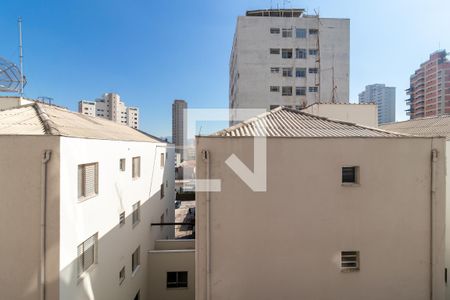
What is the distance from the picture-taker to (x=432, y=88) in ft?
235

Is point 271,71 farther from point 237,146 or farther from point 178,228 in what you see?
point 237,146

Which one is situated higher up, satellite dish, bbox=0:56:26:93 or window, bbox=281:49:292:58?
window, bbox=281:49:292:58

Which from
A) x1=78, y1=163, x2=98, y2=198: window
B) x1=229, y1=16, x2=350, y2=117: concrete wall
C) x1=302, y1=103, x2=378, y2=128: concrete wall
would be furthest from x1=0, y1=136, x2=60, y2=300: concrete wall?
x1=229, y1=16, x2=350, y2=117: concrete wall

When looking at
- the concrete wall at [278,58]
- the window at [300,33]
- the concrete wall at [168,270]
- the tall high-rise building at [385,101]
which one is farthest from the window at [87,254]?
the tall high-rise building at [385,101]

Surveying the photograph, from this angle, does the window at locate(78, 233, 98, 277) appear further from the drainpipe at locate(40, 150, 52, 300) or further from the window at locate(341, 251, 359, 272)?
the window at locate(341, 251, 359, 272)

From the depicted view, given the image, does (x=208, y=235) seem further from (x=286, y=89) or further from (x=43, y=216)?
(x=286, y=89)

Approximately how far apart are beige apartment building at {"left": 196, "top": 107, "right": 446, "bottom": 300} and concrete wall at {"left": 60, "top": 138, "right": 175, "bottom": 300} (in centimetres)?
360

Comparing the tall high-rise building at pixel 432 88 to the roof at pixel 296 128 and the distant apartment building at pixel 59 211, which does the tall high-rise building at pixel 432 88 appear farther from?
the distant apartment building at pixel 59 211

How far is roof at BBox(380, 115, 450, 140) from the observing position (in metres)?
11.8

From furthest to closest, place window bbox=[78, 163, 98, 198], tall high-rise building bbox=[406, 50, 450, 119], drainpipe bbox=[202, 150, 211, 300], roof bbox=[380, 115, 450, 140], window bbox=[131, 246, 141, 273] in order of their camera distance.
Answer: tall high-rise building bbox=[406, 50, 450, 119]
roof bbox=[380, 115, 450, 140]
window bbox=[131, 246, 141, 273]
window bbox=[78, 163, 98, 198]
drainpipe bbox=[202, 150, 211, 300]

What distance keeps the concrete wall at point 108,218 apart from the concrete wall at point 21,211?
1.77 ft

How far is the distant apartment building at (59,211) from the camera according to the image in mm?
5996

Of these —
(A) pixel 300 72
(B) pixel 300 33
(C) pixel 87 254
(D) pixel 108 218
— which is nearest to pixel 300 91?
(A) pixel 300 72

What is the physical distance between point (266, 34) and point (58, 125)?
103 ft
